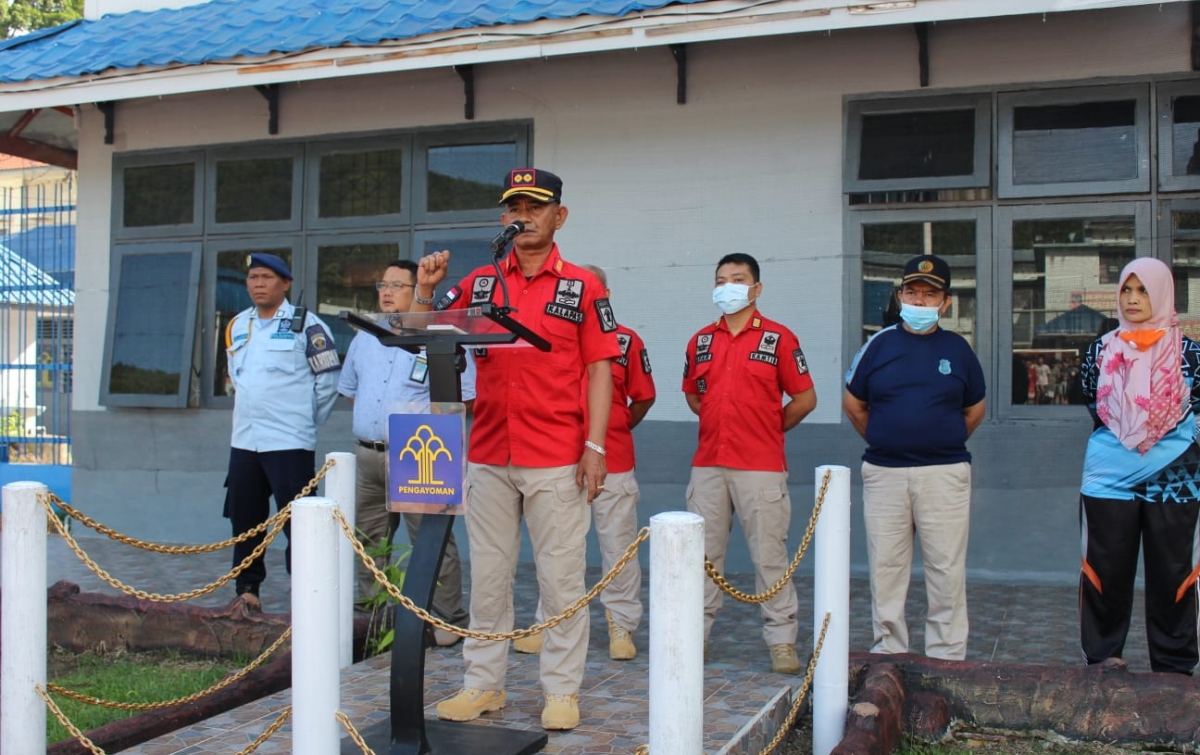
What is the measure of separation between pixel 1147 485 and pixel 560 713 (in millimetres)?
2605

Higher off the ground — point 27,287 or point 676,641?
point 27,287

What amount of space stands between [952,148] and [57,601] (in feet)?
18.8

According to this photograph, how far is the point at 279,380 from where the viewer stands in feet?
20.4

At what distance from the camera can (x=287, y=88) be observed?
8906 millimetres

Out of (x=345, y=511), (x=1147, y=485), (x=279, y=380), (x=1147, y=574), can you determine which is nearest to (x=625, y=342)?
(x=345, y=511)

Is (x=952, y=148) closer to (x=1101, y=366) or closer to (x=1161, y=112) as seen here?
(x=1161, y=112)

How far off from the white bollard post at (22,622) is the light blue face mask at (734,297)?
3127mm

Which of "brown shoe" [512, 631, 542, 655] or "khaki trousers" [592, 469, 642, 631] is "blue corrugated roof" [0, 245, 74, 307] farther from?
"brown shoe" [512, 631, 542, 655]

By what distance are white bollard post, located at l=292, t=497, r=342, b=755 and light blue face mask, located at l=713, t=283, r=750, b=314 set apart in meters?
2.68

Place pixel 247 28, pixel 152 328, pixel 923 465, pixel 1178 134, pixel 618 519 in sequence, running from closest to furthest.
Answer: pixel 923 465, pixel 618 519, pixel 1178 134, pixel 247 28, pixel 152 328

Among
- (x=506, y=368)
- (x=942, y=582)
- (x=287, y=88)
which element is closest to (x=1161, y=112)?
(x=942, y=582)

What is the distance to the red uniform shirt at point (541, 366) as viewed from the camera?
4250mm

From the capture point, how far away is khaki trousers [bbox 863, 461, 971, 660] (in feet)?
16.5

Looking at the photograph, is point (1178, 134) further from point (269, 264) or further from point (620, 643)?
point (269, 264)
